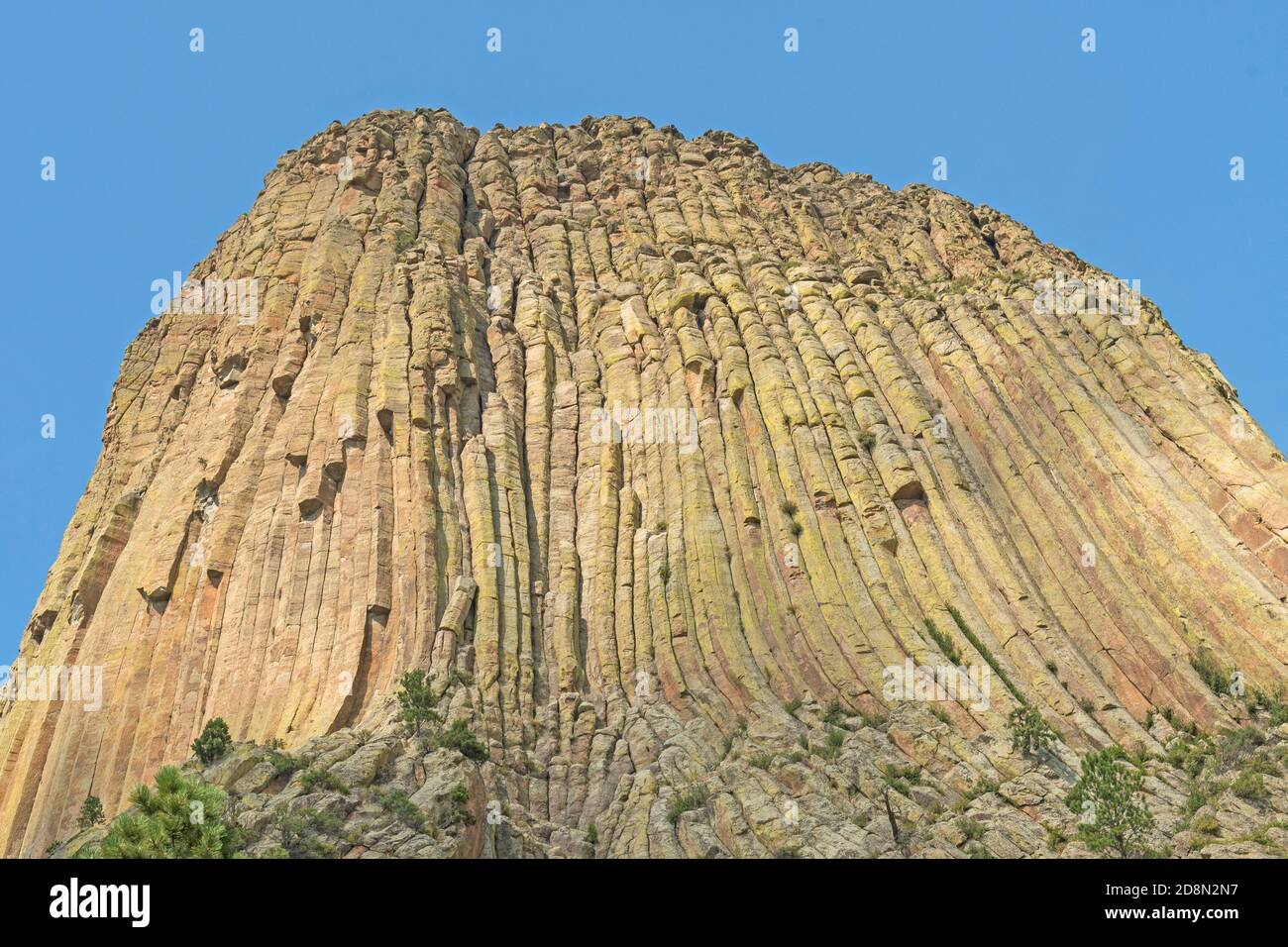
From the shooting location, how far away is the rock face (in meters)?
43.0

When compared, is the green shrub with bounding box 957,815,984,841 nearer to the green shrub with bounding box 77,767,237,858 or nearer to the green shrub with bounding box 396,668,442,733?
the green shrub with bounding box 396,668,442,733

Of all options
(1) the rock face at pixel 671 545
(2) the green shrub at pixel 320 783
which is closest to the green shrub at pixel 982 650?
(1) the rock face at pixel 671 545

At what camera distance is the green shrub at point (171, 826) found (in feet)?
86.6

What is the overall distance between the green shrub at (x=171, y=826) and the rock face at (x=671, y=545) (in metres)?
6.62

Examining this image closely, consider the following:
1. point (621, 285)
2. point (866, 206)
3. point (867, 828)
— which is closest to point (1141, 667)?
point (867, 828)

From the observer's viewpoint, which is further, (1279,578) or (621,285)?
(621,285)

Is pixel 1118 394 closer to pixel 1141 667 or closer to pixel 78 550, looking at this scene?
pixel 1141 667

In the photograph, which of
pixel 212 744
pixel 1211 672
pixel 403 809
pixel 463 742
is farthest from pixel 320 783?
pixel 1211 672

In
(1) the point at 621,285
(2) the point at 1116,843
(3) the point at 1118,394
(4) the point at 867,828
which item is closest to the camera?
(2) the point at 1116,843

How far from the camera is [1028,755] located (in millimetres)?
41000

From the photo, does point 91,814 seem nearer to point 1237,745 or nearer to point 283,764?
point 283,764

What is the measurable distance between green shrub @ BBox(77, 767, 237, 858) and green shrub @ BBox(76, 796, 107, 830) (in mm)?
16524

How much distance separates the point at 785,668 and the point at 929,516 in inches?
358

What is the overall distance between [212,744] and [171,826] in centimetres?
1586
